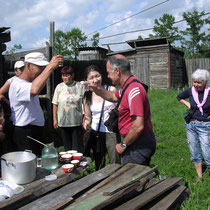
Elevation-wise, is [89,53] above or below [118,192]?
above

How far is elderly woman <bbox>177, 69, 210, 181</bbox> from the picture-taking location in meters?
3.82

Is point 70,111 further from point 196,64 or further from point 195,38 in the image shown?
point 195,38

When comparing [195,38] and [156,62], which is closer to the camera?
[156,62]

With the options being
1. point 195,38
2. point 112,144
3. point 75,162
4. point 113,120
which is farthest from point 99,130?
point 195,38

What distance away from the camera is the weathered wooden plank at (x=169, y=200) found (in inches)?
76.5

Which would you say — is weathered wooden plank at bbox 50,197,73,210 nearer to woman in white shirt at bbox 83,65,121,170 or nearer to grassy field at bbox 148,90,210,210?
grassy field at bbox 148,90,210,210

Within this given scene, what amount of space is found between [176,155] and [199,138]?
5.19 ft

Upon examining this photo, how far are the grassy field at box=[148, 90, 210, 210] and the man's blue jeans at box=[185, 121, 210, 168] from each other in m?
0.39

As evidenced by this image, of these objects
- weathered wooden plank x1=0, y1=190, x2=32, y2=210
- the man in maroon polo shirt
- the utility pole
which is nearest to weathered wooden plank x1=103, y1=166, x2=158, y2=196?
the man in maroon polo shirt

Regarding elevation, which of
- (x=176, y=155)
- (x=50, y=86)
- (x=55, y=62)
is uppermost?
(x=55, y=62)

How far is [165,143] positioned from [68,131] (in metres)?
3.02

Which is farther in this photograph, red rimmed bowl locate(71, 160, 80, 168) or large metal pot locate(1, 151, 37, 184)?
red rimmed bowl locate(71, 160, 80, 168)

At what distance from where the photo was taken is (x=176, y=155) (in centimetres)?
538

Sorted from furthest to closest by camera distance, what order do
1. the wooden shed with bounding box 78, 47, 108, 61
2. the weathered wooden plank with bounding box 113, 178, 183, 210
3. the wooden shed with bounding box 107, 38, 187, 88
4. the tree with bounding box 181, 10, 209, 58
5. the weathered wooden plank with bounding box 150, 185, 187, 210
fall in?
the tree with bounding box 181, 10, 209, 58 → the wooden shed with bounding box 78, 47, 108, 61 → the wooden shed with bounding box 107, 38, 187, 88 → the weathered wooden plank with bounding box 150, 185, 187, 210 → the weathered wooden plank with bounding box 113, 178, 183, 210
